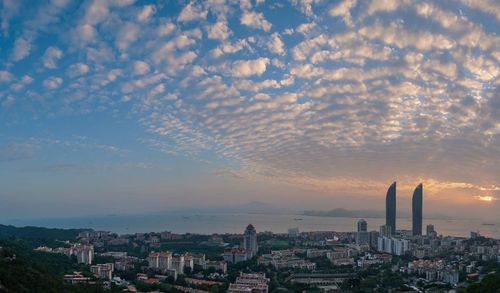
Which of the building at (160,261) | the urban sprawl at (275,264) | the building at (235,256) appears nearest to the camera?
the urban sprawl at (275,264)

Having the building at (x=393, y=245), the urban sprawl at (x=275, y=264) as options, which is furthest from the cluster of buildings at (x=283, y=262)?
the building at (x=393, y=245)

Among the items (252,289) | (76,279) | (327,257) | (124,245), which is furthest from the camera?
(124,245)

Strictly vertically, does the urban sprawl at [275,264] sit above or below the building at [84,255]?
below

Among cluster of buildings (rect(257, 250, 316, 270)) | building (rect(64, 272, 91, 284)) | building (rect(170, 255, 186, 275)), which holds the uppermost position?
building (rect(64, 272, 91, 284))

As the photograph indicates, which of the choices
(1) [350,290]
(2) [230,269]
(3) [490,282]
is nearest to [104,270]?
(2) [230,269]

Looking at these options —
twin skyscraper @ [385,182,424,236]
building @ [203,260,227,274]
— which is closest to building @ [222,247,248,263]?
building @ [203,260,227,274]

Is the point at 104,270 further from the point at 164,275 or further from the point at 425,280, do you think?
the point at 425,280

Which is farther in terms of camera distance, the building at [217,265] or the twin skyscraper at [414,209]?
the twin skyscraper at [414,209]

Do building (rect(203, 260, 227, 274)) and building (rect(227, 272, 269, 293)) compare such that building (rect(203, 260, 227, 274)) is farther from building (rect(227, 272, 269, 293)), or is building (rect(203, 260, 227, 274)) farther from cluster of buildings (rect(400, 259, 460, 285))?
cluster of buildings (rect(400, 259, 460, 285))

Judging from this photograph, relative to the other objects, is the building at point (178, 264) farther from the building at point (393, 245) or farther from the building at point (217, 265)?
the building at point (393, 245)
